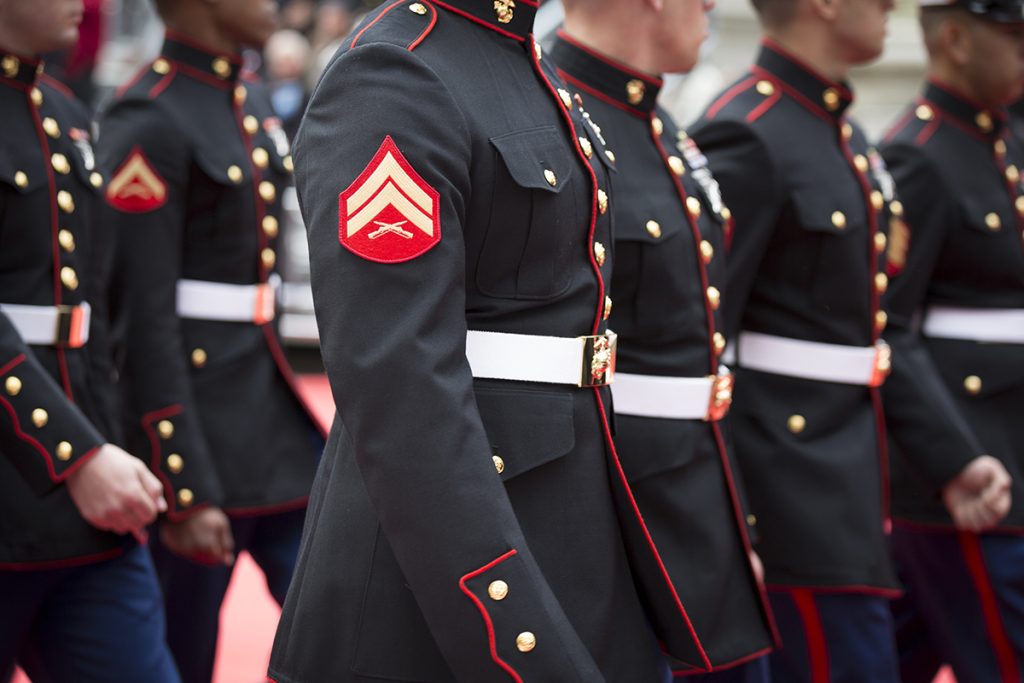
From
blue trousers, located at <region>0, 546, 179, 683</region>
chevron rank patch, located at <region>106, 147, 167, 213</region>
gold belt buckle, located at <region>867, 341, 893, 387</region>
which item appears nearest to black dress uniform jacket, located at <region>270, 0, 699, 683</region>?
blue trousers, located at <region>0, 546, 179, 683</region>

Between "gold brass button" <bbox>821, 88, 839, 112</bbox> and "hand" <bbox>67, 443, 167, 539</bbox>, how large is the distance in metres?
1.60

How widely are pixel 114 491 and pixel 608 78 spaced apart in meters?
1.03

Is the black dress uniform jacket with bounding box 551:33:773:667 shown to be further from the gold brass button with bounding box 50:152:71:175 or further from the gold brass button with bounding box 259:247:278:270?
the gold brass button with bounding box 259:247:278:270

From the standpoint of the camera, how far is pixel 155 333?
344 cm

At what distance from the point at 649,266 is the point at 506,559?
967 mm

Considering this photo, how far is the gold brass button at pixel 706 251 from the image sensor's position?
2795mm

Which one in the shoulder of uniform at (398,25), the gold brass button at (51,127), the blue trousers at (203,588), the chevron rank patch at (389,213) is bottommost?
the blue trousers at (203,588)

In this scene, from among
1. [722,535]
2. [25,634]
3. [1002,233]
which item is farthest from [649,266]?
[1002,233]

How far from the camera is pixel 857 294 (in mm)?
3404

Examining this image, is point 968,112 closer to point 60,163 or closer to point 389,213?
point 60,163

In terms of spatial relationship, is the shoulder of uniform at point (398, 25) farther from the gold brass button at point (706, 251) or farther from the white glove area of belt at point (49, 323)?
the white glove area of belt at point (49, 323)

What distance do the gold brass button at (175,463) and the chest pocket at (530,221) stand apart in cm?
158

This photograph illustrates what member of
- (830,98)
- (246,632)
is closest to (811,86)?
(830,98)

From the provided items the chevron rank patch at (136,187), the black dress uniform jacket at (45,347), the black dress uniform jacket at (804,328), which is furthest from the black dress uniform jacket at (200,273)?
the black dress uniform jacket at (804,328)
